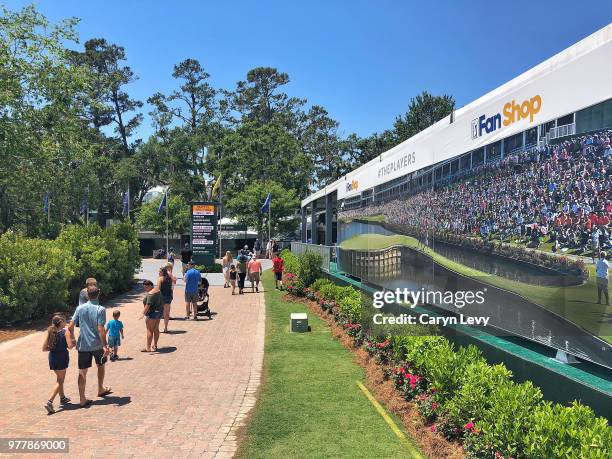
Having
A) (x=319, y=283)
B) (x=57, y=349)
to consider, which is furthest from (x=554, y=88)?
(x=319, y=283)

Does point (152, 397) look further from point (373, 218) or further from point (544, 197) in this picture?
point (544, 197)

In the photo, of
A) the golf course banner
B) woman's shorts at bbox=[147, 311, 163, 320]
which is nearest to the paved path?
woman's shorts at bbox=[147, 311, 163, 320]

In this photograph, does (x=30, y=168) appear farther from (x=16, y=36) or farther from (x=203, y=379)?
(x=203, y=379)

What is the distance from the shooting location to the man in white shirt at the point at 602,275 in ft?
11.3

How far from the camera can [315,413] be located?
21.5 ft

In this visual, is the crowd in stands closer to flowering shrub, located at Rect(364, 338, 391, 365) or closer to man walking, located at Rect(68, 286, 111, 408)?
flowering shrub, located at Rect(364, 338, 391, 365)

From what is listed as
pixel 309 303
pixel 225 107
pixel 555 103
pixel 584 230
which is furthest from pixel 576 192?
pixel 225 107

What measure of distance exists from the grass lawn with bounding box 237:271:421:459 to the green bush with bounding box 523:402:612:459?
1.83 m

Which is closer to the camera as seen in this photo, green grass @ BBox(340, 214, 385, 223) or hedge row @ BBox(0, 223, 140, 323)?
green grass @ BBox(340, 214, 385, 223)

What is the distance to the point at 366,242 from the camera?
10539 mm

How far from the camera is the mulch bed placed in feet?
16.4

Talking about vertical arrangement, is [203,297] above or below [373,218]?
below

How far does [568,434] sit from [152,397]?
5.78 metres

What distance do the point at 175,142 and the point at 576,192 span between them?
5801 cm
